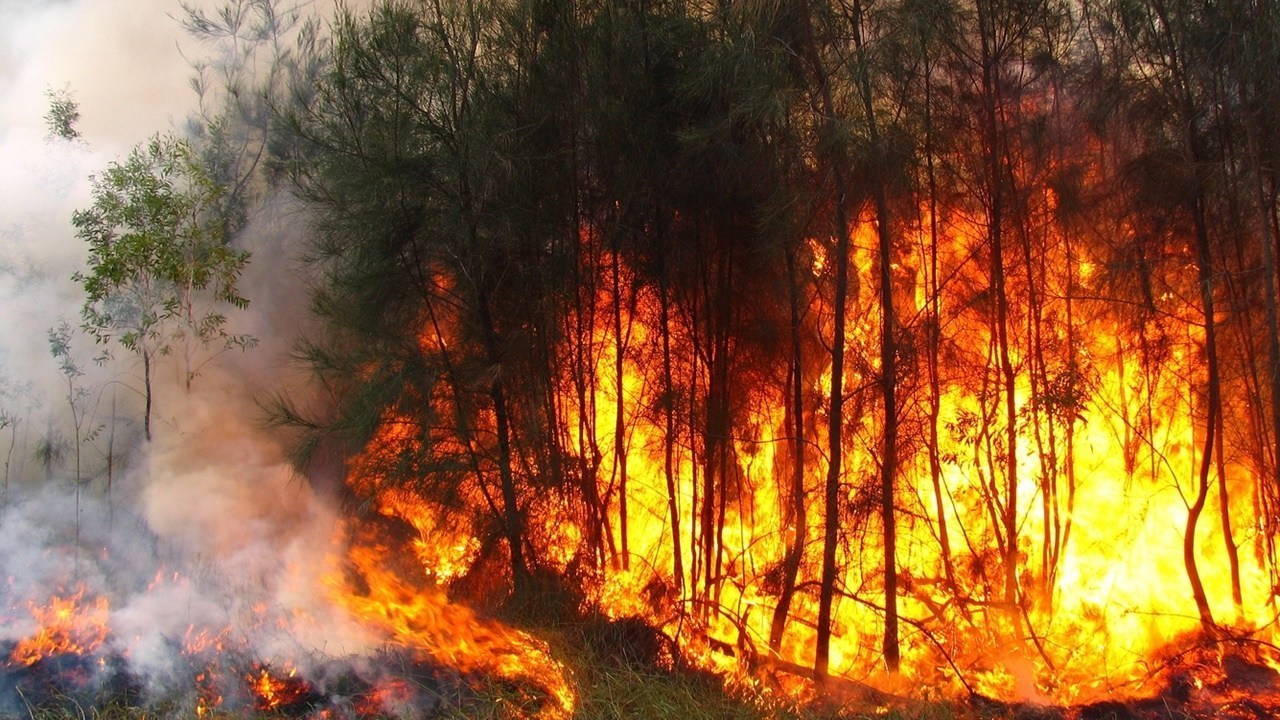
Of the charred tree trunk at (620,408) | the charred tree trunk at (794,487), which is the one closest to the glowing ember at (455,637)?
the charred tree trunk at (620,408)

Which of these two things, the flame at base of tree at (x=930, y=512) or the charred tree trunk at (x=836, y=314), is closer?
the charred tree trunk at (x=836, y=314)

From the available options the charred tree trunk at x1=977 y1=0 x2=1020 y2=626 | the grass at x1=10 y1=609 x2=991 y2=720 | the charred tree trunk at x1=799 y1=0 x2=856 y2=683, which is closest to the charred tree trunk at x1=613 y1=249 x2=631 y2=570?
the grass at x1=10 y1=609 x2=991 y2=720

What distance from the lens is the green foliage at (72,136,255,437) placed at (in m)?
6.96

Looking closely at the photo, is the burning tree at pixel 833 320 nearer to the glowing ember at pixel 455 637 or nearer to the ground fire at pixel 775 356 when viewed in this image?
the ground fire at pixel 775 356

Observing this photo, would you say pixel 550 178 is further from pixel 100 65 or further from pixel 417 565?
pixel 100 65

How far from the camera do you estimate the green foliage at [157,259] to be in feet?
22.9

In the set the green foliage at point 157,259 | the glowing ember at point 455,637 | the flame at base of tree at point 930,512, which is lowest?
the glowing ember at point 455,637

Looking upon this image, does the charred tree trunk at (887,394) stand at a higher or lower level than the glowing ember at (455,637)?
higher

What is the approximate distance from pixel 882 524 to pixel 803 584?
721mm

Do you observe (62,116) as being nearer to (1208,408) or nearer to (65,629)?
(65,629)

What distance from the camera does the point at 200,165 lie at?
25.0 feet

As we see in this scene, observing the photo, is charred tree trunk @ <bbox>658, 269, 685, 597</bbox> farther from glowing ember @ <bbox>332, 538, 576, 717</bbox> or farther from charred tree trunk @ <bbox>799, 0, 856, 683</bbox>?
glowing ember @ <bbox>332, 538, 576, 717</bbox>

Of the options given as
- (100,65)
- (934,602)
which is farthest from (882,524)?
(100,65)

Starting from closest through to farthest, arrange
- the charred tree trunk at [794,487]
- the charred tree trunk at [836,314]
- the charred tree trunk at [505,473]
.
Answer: the charred tree trunk at [836,314], the charred tree trunk at [794,487], the charred tree trunk at [505,473]
